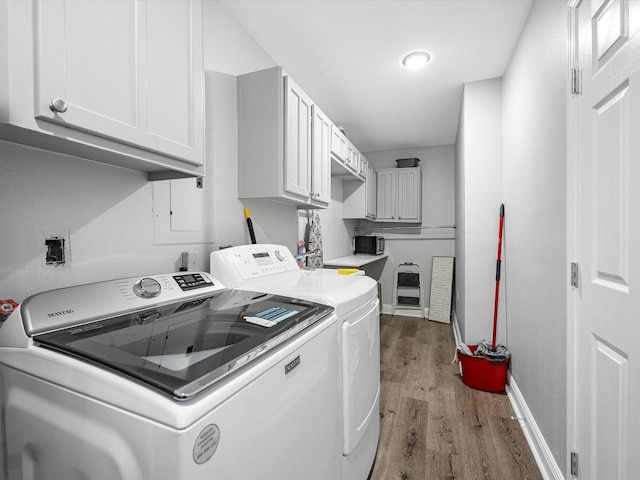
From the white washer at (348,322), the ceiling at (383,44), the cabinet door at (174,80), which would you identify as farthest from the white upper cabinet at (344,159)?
the cabinet door at (174,80)

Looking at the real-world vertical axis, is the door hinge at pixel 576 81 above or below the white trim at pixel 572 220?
above

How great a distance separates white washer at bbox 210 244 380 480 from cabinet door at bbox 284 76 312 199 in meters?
0.49

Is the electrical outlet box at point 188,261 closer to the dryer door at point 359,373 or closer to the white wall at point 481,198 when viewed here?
the dryer door at point 359,373

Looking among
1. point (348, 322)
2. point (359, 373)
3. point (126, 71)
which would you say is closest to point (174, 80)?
point (126, 71)

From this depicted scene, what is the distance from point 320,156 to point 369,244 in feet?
7.08

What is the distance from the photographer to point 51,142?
0.89 meters

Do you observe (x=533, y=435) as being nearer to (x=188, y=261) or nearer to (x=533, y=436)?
(x=533, y=436)

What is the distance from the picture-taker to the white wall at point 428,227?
4559mm

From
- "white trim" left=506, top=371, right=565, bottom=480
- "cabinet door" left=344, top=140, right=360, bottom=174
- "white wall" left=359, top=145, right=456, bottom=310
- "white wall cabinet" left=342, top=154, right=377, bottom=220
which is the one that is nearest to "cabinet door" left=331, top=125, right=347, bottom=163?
"cabinet door" left=344, top=140, right=360, bottom=174

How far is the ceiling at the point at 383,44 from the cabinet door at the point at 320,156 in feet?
1.48

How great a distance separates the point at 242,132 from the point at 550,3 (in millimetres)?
1703

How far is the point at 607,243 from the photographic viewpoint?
99 cm

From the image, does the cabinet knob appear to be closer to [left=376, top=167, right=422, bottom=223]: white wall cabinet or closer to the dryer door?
the dryer door

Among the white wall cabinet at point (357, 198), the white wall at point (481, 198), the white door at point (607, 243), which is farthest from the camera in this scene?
the white wall cabinet at point (357, 198)
